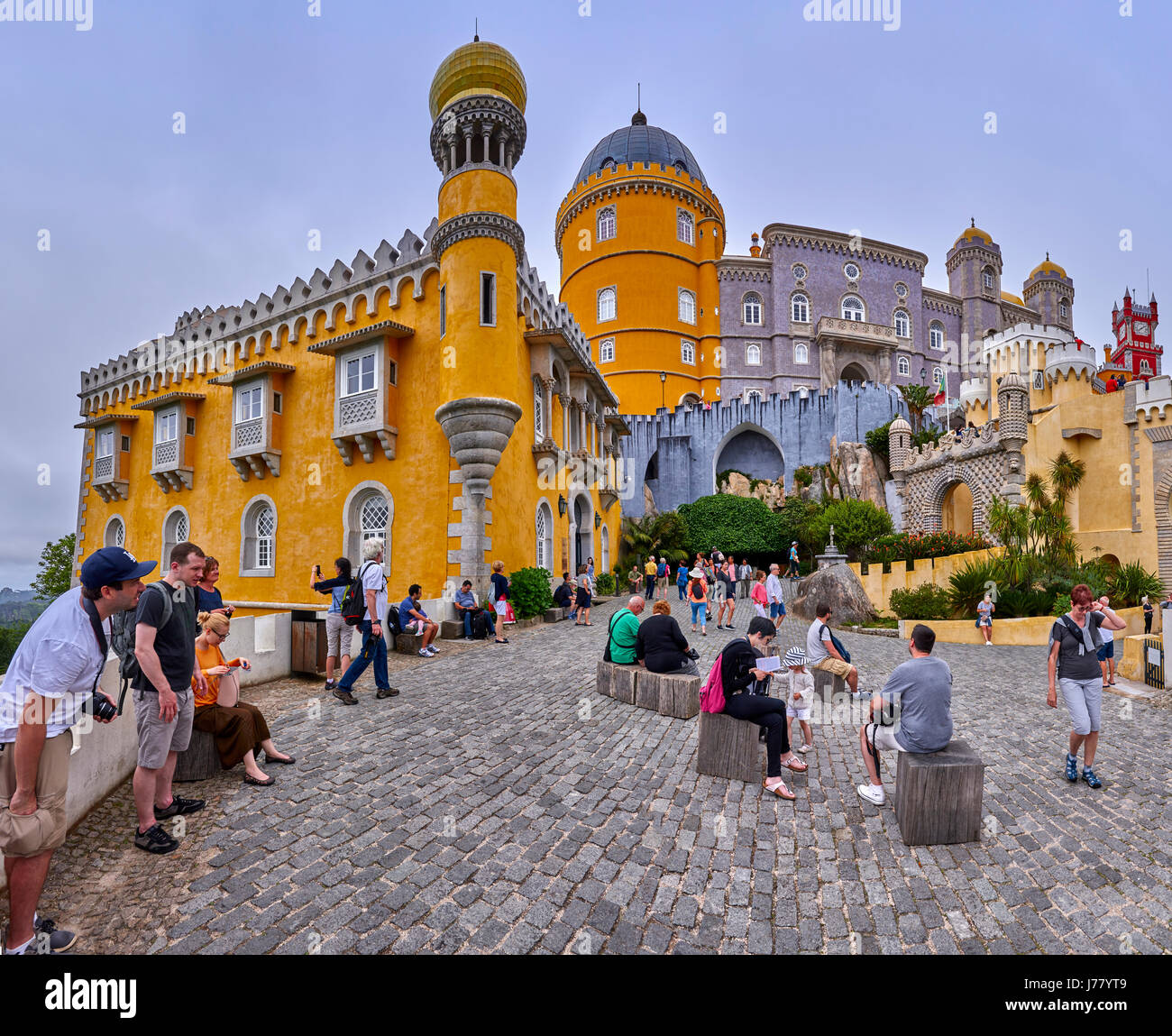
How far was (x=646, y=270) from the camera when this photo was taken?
38531 millimetres

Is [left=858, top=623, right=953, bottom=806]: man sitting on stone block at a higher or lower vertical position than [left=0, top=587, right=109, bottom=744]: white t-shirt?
lower

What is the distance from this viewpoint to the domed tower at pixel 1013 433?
63.6 feet

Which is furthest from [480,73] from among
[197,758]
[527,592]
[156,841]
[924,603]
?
[924,603]

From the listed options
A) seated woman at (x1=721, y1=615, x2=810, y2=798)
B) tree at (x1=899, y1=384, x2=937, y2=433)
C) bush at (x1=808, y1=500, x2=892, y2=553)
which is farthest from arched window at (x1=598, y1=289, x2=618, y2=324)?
→ seated woman at (x1=721, y1=615, x2=810, y2=798)

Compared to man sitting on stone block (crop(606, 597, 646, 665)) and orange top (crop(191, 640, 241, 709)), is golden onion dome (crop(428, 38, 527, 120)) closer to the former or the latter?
man sitting on stone block (crop(606, 597, 646, 665))

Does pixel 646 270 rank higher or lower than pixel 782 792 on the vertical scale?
higher

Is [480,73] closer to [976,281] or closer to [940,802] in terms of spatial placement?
[940,802]

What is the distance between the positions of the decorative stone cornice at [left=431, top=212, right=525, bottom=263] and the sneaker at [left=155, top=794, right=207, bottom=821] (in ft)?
40.8

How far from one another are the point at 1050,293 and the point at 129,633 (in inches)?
2856

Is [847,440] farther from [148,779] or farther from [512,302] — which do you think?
[148,779]

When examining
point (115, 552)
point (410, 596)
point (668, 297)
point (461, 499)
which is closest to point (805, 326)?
point (668, 297)

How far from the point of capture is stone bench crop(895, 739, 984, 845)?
3709 mm

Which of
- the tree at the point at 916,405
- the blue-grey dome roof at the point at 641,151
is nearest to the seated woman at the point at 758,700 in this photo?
the tree at the point at 916,405

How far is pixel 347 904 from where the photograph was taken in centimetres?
293
